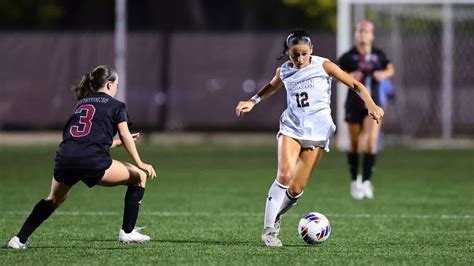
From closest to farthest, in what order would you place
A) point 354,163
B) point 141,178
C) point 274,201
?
point 141,178 < point 274,201 < point 354,163

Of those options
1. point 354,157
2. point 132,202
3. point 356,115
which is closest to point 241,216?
point 132,202

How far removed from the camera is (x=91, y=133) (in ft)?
31.7

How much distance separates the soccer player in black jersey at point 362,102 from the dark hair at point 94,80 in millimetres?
5951

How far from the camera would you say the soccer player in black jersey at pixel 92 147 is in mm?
9609

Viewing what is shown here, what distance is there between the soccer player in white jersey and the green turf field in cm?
48

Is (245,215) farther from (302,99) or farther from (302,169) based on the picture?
(302,99)

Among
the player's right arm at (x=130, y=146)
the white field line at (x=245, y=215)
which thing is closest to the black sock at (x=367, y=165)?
the white field line at (x=245, y=215)

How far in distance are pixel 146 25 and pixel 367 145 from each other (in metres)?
25.7

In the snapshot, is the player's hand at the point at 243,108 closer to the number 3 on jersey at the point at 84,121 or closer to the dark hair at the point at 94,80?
the dark hair at the point at 94,80

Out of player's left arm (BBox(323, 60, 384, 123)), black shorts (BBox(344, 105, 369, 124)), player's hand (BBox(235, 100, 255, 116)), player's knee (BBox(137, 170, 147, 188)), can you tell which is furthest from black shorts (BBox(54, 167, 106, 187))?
black shorts (BBox(344, 105, 369, 124))

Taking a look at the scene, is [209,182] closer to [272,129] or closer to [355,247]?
[355,247]

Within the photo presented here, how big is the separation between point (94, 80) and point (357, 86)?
2.28 metres

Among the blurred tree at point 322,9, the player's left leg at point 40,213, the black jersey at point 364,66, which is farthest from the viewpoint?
the blurred tree at point 322,9

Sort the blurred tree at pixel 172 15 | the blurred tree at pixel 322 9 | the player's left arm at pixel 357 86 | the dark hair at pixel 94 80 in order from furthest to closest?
the blurred tree at pixel 172 15 → the blurred tree at pixel 322 9 → the player's left arm at pixel 357 86 → the dark hair at pixel 94 80
